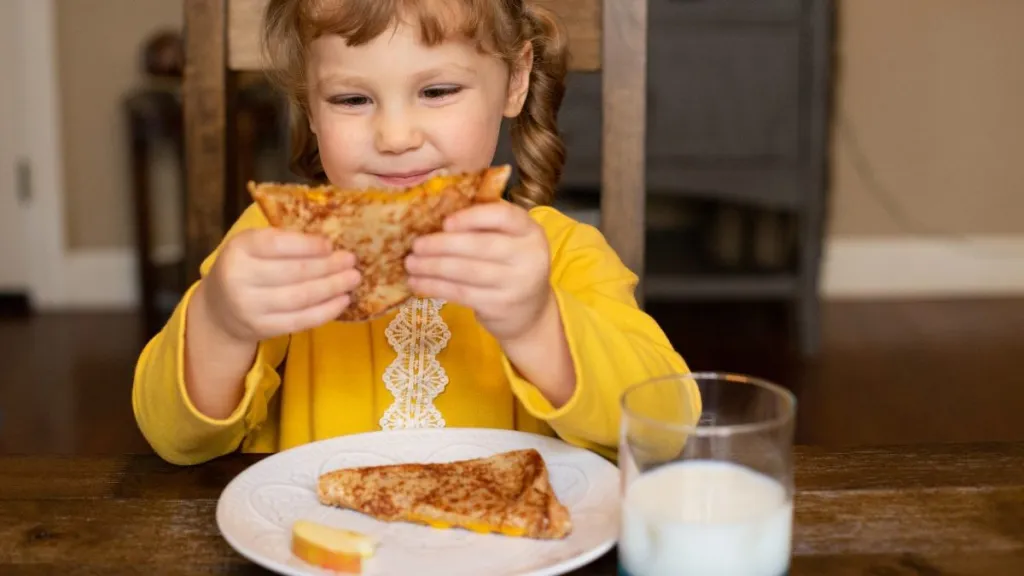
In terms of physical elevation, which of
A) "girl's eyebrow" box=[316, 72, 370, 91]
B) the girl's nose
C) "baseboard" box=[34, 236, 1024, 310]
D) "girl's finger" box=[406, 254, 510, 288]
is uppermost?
"girl's eyebrow" box=[316, 72, 370, 91]

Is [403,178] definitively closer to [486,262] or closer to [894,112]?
[486,262]

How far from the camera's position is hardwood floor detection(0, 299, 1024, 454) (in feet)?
8.08

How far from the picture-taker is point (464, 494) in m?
0.76

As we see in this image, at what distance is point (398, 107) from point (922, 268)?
2919mm

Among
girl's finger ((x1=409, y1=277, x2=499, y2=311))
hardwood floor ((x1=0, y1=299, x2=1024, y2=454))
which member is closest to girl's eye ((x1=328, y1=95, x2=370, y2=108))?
girl's finger ((x1=409, y1=277, x2=499, y2=311))

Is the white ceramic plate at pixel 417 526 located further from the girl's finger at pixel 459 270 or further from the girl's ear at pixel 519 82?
the girl's ear at pixel 519 82

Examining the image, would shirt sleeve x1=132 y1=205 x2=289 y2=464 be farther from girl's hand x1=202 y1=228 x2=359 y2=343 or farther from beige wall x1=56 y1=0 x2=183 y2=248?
beige wall x1=56 y1=0 x2=183 y2=248

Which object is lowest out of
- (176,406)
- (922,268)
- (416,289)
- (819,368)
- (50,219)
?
(819,368)

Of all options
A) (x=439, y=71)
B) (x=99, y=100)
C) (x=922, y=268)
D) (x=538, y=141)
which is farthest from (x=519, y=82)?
(x=922, y=268)

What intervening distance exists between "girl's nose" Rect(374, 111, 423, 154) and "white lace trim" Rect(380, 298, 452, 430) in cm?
16

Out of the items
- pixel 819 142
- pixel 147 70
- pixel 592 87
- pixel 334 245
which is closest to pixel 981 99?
pixel 819 142

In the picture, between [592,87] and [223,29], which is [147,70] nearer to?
[592,87]

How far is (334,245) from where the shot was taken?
0.78 meters

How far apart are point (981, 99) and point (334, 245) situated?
10.4ft
